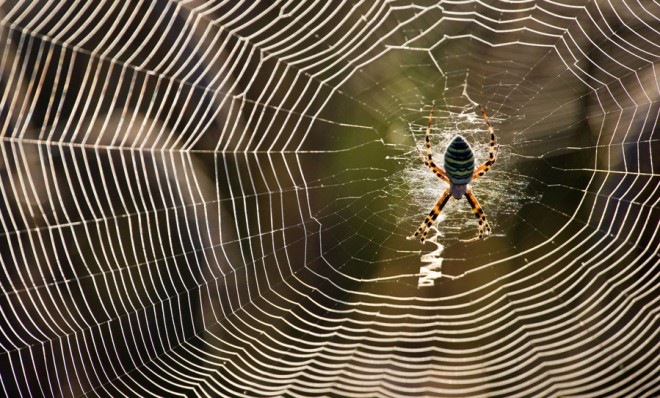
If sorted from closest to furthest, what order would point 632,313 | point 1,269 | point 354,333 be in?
point 1,269, point 632,313, point 354,333

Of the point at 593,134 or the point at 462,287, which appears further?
the point at 462,287

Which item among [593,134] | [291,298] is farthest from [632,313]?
[291,298]

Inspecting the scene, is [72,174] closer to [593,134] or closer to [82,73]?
[82,73]

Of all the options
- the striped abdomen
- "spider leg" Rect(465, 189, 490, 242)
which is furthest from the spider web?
the striped abdomen

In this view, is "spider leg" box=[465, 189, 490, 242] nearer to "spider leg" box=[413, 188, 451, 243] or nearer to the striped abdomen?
"spider leg" box=[413, 188, 451, 243]

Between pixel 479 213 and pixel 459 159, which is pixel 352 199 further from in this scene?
pixel 459 159

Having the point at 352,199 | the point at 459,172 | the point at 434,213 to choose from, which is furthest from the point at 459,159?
the point at 352,199
